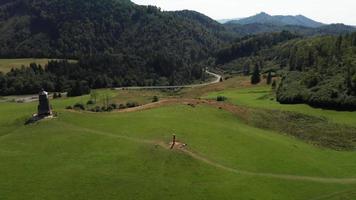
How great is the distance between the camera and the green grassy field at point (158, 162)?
2018 inches

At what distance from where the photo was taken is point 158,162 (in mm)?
57562

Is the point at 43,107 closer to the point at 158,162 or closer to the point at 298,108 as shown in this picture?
the point at 158,162

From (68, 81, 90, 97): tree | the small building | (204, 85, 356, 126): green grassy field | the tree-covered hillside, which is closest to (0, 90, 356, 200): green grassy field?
the small building

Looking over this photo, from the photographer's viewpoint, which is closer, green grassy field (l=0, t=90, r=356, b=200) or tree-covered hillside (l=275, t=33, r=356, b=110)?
green grassy field (l=0, t=90, r=356, b=200)

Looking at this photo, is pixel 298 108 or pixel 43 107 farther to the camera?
pixel 298 108

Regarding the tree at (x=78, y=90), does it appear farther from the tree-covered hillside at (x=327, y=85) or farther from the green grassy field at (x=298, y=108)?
the tree-covered hillside at (x=327, y=85)

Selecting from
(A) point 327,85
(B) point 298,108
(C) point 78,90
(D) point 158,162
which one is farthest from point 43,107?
(C) point 78,90

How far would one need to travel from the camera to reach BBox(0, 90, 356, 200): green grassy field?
168ft

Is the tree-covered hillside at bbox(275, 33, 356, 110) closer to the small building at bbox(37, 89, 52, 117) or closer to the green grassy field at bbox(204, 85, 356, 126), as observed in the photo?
the green grassy field at bbox(204, 85, 356, 126)

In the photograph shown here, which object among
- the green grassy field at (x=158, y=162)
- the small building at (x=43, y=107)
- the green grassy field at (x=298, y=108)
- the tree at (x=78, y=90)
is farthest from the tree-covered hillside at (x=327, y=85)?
the tree at (x=78, y=90)

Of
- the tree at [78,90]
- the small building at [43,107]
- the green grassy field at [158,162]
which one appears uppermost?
the small building at [43,107]

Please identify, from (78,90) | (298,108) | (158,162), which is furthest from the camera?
(78,90)

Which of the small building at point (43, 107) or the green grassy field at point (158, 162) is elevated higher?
the small building at point (43, 107)

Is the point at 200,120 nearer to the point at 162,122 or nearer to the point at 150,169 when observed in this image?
the point at 162,122
